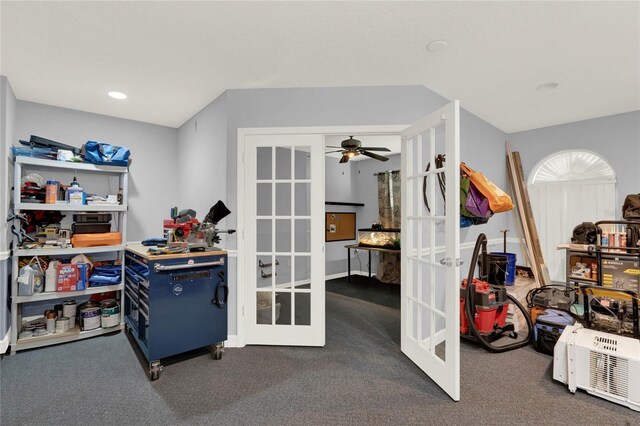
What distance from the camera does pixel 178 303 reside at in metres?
2.59

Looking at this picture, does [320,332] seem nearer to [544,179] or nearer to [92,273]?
[92,273]

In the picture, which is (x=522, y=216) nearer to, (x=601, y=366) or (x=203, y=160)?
(x=601, y=366)

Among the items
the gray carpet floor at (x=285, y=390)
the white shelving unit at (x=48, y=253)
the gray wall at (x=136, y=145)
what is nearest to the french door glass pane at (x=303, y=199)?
the gray carpet floor at (x=285, y=390)

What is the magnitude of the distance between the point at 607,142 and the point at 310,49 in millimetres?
4493

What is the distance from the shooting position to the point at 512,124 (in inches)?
177

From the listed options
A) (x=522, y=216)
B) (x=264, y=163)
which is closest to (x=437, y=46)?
(x=264, y=163)

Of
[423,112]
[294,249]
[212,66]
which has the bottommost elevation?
[294,249]

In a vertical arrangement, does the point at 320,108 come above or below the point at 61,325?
above

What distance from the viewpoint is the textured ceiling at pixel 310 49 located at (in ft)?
6.53

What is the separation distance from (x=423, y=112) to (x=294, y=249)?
74.8 inches

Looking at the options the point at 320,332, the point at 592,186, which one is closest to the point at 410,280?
the point at 320,332

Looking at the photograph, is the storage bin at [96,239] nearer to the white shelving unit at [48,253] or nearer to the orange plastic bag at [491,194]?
the white shelving unit at [48,253]

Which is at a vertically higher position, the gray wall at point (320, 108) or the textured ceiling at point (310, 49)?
the textured ceiling at point (310, 49)

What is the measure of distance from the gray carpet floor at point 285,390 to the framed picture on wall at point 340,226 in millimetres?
3294
